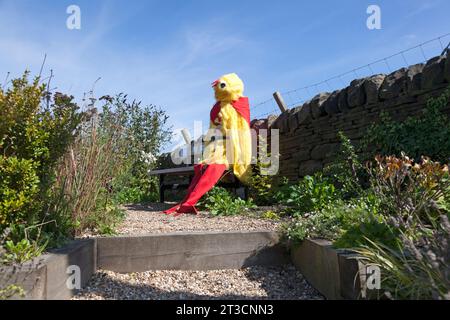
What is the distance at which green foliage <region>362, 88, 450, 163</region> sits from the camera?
12.4 feet

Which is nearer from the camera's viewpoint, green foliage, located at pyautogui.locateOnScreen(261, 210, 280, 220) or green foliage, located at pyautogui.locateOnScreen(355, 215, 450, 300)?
green foliage, located at pyautogui.locateOnScreen(355, 215, 450, 300)

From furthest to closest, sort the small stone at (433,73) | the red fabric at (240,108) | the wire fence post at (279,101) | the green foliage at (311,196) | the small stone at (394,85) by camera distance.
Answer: the wire fence post at (279,101) → the red fabric at (240,108) → the small stone at (394,85) → the small stone at (433,73) → the green foliage at (311,196)

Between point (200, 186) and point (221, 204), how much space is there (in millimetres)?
448

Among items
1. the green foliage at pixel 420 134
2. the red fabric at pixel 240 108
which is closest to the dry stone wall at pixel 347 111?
the green foliage at pixel 420 134

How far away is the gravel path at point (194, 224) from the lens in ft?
11.2

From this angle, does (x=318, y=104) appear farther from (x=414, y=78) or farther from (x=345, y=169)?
(x=414, y=78)

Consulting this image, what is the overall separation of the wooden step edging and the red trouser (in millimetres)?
1790

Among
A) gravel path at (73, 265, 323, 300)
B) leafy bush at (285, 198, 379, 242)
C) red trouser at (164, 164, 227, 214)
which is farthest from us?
red trouser at (164, 164, 227, 214)

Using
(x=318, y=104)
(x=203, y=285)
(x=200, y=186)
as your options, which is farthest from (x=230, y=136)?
(x=203, y=285)

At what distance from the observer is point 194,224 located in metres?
3.80

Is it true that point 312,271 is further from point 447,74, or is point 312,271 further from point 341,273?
point 447,74

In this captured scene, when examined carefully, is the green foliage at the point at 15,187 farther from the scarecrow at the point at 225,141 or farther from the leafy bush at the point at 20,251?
the scarecrow at the point at 225,141

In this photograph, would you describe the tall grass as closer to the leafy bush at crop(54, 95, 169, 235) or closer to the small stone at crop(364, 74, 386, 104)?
the leafy bush at crop(54, 95, 169, 235)

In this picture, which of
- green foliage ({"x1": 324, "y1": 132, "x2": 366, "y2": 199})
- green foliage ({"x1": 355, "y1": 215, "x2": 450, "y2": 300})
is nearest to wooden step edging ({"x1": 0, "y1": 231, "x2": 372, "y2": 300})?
green foliage ({"x1": 355, "y1": 215, "x2": 450, "y2": 300})
